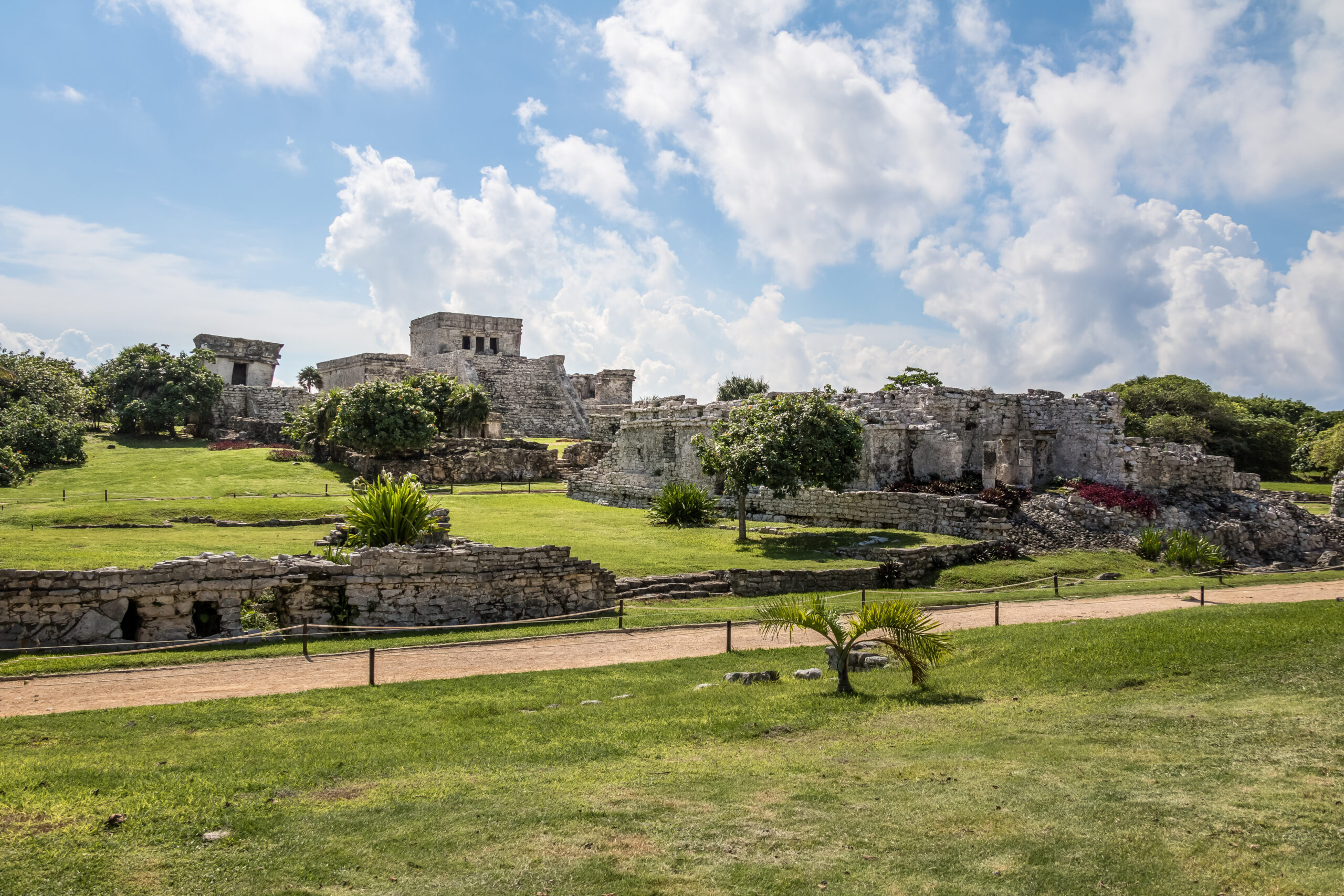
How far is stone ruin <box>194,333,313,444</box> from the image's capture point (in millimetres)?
40062

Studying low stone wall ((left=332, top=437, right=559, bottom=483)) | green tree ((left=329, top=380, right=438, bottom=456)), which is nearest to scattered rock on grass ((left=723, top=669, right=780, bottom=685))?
low stone wall ((left=332, top=437, right=559, bottom=483))

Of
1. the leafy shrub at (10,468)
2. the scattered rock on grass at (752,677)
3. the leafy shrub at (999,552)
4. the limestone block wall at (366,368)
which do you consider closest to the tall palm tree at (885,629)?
the scattered rock on grass at (752,677)

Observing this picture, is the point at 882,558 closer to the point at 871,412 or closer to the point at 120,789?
the point at 871,412

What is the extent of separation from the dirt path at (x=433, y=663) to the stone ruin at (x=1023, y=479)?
6.91 meters

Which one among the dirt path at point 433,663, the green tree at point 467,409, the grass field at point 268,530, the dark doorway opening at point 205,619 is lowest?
the dirt path at point 433,663

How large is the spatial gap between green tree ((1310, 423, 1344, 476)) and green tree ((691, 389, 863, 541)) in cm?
3115

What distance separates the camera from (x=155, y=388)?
129ft

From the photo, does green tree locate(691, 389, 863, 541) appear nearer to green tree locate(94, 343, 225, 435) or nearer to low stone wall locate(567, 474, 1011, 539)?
low stone wall locate(567, 474, 1011, 539)

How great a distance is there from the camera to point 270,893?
4.37 m

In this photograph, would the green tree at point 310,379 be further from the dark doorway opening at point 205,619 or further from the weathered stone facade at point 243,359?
the dark doorway opening at point 205,619

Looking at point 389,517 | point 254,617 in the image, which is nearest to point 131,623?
point 254,617

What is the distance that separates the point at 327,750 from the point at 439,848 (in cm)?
230

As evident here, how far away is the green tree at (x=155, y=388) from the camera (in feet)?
124

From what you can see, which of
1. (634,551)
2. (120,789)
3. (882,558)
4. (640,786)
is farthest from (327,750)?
(882,558)
